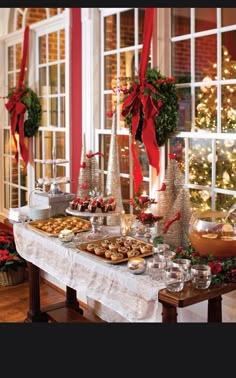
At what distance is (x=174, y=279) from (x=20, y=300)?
7.48 ft

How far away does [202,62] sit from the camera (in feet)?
10.2

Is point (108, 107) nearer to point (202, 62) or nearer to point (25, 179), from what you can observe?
point (202, 62)

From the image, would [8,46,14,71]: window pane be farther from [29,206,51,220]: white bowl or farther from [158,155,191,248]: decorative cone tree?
[158,155,191,248]: decorative cone tree

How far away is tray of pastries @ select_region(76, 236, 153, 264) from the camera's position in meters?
2.55

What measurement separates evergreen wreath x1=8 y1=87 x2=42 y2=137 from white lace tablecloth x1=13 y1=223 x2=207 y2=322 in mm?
1912

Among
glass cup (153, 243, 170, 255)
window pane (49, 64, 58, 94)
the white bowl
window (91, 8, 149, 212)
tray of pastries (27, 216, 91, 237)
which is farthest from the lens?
window pane (49, 64, 58, 94)

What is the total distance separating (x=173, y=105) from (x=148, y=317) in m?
1.44

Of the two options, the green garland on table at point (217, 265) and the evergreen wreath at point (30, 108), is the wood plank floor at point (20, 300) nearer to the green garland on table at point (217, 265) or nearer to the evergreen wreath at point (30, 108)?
the green garland on table at point (217, 265)

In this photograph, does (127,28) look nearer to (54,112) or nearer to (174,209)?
(54,112)

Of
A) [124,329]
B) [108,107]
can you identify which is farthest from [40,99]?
[124,329]

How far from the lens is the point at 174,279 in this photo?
2.15 meters

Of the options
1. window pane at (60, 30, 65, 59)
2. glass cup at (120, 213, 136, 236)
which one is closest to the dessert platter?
glass cup at (120, 213, 136, 236)

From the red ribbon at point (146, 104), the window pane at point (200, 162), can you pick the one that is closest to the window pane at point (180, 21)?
the red ribbon at point (146, 104)

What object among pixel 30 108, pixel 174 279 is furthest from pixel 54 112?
pixel 174 279
